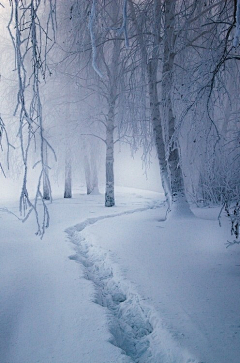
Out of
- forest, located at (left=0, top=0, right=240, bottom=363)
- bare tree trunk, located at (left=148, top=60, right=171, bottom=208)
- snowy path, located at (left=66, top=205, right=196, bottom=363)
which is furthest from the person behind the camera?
bare tree trunk, located at (left=148, top=60, right=171, bottom=208)

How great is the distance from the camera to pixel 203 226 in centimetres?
512

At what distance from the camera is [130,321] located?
8.07 ft

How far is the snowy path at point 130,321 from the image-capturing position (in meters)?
1.92

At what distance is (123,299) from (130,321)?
15.9 inches

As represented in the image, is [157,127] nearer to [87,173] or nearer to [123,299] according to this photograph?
[123,299]

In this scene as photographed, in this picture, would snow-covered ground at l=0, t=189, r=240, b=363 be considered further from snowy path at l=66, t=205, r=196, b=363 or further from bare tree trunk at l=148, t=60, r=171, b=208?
bare tree trunk at l=148, t=60, r=171, b=208

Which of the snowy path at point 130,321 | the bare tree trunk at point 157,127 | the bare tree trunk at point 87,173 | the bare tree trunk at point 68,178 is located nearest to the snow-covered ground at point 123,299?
the snowy path at point 130,321

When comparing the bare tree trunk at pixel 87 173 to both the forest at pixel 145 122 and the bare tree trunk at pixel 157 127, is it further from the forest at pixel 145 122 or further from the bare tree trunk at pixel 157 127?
the bare tree trunk at pixel 157 127

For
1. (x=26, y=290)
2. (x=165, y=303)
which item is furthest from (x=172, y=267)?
(x=26, y=290)

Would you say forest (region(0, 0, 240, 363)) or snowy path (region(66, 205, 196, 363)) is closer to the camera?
forest (region(0, 0, 240, 363))

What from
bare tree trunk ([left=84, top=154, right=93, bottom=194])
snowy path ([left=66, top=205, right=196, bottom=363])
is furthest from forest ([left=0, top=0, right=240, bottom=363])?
bare tree trunk ([left=84, top=154, right=93, bottom=194])

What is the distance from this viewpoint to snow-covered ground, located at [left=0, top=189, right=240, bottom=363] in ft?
6.34

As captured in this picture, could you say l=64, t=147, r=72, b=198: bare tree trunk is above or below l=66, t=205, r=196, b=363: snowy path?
above

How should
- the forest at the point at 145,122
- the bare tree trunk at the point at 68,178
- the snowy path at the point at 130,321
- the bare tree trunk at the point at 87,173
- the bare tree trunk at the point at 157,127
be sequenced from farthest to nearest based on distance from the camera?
1. the bare tree trunk at the point at 87,173
2. the bare tree trunk at the point at 68,178
3. the bare tree trunk at the point at 157,127
4. the snowy path at the point at 130,321
5. the forest at the point at 145,122
